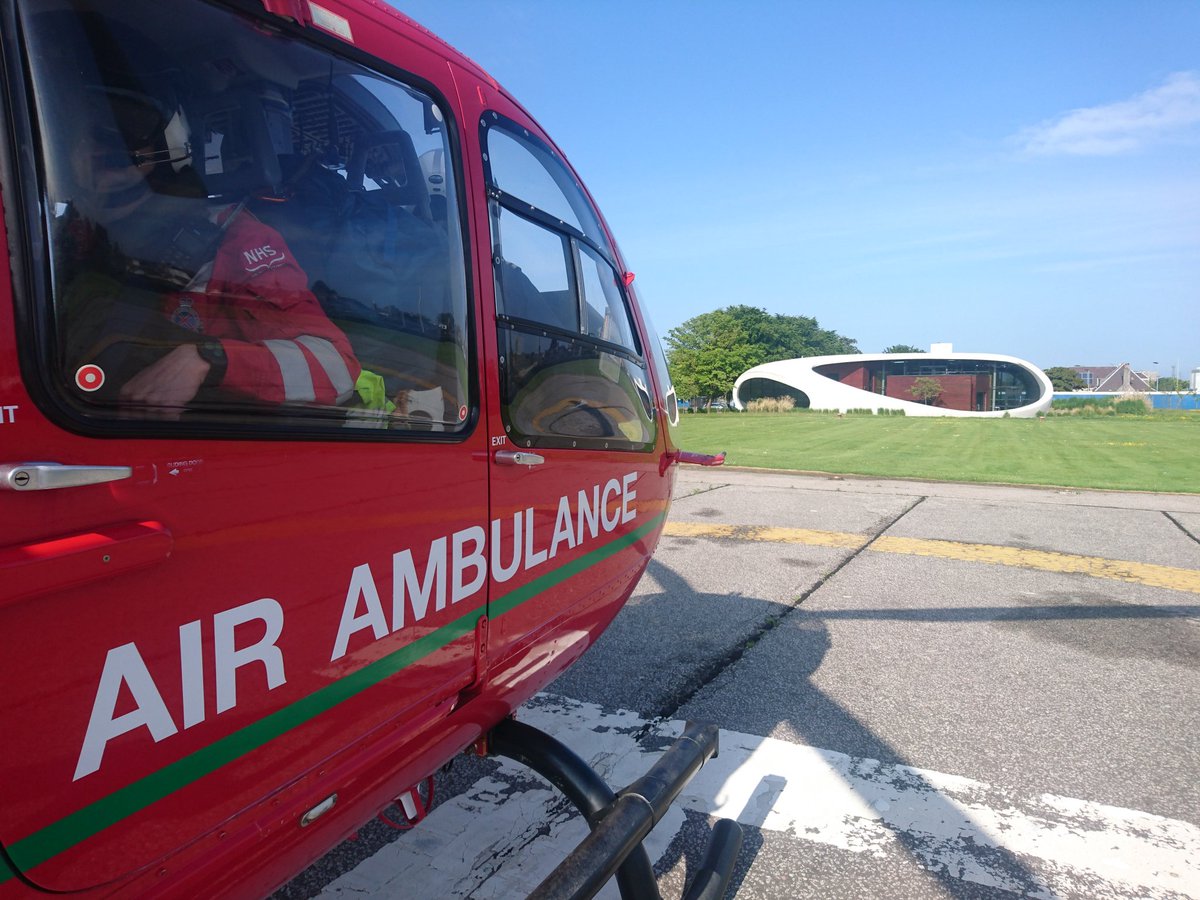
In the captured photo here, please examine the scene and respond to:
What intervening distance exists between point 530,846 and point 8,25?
2.67m

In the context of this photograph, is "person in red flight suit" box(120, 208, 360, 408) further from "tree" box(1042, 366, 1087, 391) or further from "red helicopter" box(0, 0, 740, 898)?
"tree" box(1042, 366, 1087, 391)

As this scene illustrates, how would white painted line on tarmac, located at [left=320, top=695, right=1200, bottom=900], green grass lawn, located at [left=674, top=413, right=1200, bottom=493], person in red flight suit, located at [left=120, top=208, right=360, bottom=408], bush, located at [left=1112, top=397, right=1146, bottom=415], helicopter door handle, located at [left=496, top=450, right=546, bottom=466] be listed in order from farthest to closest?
bush, located at [left=1112, top=397, right=1146, bottom=415] → green grass lawn, located at [left=674, top=413, right=1200, bottom=493] → white painted line on tarmac, located at [left=320, top=695, right=1200, bottom=900] → helicopter door handle, located at [left=496, top=450, right=546, bottom=466] → person in red flight suit, located at [left=120, top=208, right=360, bottom=408]

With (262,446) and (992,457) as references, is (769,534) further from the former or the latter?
(992,457)

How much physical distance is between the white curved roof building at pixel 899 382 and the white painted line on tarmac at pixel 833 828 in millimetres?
70991

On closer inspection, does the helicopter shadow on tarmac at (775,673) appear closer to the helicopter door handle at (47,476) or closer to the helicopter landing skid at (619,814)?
the helicopter landing skid at (619,814)

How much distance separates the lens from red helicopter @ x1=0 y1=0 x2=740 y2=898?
1068 mm

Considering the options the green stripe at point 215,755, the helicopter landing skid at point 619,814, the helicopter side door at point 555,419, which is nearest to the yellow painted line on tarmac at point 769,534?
the helicopter side door at point 555,419

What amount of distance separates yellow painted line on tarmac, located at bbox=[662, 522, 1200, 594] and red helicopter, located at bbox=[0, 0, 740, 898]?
589 cm

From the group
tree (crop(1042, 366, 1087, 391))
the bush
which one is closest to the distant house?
tree (crop(1042, 366, 1087, 391))

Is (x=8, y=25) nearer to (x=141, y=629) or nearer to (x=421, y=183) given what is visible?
(x=141, y=629)

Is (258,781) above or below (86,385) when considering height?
below

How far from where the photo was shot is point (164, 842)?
123 centimetres

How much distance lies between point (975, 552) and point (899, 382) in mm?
73316

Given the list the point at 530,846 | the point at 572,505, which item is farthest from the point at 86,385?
the point at 530,846
